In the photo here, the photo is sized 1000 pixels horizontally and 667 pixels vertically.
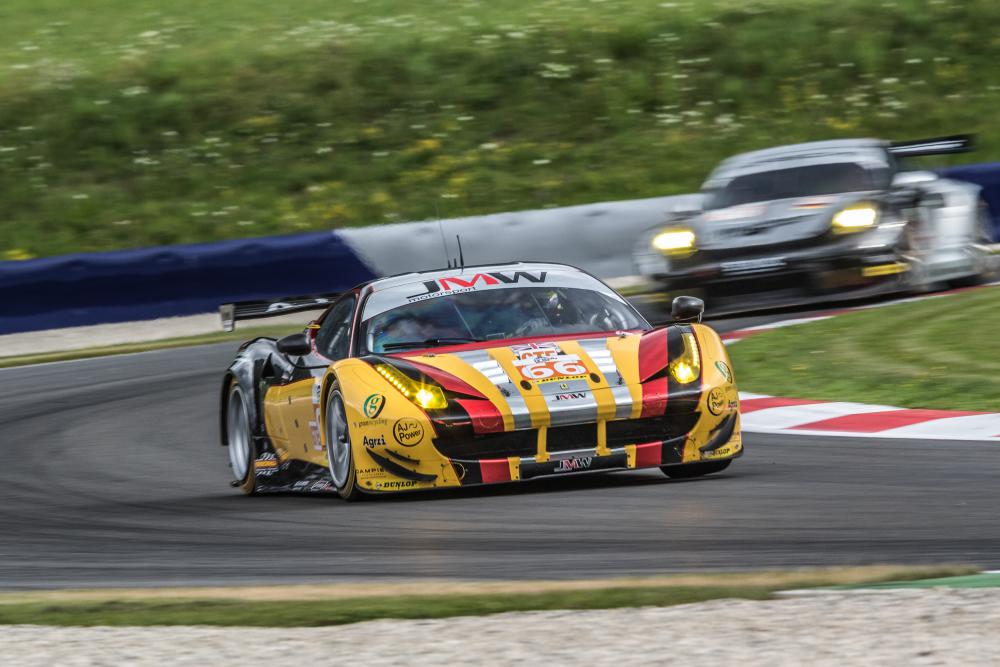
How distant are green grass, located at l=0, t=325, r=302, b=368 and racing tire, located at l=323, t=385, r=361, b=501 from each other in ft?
25.2

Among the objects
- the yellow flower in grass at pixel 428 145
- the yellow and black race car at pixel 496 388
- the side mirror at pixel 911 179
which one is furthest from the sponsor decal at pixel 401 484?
the yellow flower in grass at pixel 428 145

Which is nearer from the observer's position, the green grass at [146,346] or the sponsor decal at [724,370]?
the sponsor decal at [724,370]

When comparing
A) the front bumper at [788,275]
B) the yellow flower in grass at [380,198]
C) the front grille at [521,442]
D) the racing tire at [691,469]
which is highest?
the front grille at [521,442]

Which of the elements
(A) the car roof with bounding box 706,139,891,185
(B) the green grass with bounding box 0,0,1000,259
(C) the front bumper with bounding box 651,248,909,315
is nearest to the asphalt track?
(C) the front bumper with bounding box 651,248,909,315

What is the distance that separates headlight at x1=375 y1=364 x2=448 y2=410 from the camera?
7285mm

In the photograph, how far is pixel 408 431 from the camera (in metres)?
7.27

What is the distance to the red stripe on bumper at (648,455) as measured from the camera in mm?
7359

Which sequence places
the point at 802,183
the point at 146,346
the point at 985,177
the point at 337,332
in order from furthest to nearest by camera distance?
the point at 985,177, the point at 146,346, the point at 802,183, the point at 337,332

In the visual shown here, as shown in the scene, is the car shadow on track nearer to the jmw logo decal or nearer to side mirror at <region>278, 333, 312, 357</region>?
side mirror at <region>278, 333, 312, 357</region>

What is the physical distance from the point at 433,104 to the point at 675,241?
10.9 metres

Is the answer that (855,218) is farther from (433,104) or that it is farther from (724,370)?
(433,104)

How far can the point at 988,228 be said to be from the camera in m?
15.2

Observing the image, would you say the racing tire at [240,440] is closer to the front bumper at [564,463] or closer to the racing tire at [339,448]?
the racing tire at [339,448]

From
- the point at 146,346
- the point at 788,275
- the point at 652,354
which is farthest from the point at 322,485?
the point at 146,346
